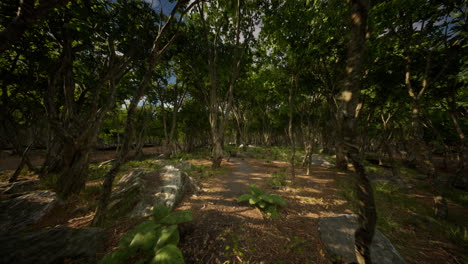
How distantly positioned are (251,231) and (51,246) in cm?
443

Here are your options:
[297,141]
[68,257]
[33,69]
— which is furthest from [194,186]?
[297,141]

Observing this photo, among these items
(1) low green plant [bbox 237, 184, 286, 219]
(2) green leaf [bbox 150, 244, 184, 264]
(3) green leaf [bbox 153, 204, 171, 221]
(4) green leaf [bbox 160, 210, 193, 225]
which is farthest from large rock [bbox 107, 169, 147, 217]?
(1) low green plant [bbox 237, 184, 286, 219]

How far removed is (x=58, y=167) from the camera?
25.8ft

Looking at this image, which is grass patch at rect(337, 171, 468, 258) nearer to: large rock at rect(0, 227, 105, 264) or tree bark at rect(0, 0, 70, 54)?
large rock at rect(0, 227, 105, 264)

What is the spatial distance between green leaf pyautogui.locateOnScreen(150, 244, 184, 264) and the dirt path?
72 cm

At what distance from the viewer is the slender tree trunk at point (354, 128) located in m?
2.26

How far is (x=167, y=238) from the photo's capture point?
105 inches

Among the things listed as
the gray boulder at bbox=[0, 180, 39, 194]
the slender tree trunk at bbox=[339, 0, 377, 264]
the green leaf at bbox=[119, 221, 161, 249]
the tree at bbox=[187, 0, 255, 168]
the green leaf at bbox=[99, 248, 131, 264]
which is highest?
the tree at bbox=[187, 0, 255, 168]

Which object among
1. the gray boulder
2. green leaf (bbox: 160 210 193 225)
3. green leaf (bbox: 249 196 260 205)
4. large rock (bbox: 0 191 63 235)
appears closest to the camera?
green leaf (bbox: 160 210 193 225)

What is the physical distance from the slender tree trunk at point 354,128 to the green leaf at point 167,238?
340 cm

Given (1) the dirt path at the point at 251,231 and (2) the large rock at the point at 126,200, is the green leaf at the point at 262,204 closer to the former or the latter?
(1) the dirt path at the point at 251,231

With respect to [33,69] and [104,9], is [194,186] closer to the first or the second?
[104,9]

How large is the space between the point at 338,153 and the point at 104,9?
17.9 m

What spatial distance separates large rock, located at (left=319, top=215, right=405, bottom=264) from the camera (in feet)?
9.92
